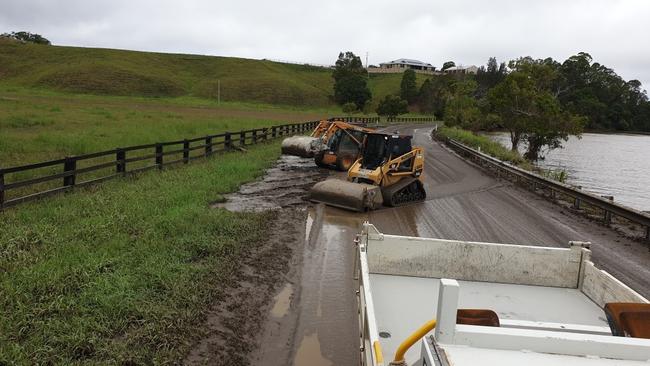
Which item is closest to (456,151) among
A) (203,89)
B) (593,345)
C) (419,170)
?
(419,170)

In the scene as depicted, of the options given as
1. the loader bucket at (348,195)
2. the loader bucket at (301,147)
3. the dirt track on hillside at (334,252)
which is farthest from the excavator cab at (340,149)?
the loader bucket at (348,195)

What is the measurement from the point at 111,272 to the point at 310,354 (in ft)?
9.59

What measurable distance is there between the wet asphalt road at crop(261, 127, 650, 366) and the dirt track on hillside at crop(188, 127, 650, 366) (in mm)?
18

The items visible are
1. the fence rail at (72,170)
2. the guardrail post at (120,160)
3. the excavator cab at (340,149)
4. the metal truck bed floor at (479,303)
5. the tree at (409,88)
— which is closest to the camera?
the metal truck bed floor at (479,303)

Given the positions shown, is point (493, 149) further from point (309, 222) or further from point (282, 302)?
point (282, 302)

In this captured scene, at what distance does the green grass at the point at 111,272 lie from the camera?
16.0ft

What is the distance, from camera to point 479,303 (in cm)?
520

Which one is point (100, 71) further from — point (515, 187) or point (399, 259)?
point (399, 259)

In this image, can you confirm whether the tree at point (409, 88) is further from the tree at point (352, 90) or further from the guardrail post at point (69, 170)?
the guardrail post at point (69, 170)

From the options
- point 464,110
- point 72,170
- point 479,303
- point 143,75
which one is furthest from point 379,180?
point 143,75

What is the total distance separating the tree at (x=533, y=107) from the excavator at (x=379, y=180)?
28295 mm

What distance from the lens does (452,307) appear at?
2721 millimetres

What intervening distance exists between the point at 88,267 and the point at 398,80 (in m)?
177

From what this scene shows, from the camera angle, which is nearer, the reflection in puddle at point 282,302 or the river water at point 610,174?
the reflection in puddle at point 282,302
